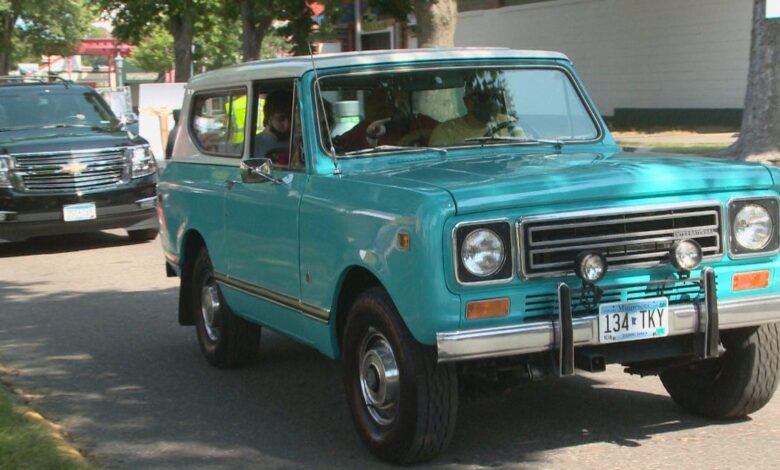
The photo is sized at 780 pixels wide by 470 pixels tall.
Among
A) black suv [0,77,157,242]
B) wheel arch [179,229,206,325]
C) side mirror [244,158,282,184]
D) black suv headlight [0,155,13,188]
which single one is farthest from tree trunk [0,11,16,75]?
side mirror [244,158,282,184]

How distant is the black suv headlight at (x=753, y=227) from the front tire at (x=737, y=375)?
450 mm

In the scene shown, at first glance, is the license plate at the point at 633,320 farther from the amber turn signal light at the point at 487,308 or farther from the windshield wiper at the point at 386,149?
the windshield wiper at the point at 386,149

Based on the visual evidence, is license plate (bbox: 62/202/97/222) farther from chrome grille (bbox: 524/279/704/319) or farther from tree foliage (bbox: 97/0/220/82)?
tree foliage (bbox: 97/0/220/82)

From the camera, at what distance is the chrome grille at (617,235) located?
17.2 ft

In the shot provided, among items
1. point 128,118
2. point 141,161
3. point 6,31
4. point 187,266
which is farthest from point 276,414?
point 6,31

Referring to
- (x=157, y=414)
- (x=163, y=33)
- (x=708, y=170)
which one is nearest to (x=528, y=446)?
(x=708, y=170)

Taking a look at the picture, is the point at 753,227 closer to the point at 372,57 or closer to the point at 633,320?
the point at 633,320

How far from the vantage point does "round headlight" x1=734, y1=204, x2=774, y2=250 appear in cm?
559

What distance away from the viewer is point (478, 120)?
678cm

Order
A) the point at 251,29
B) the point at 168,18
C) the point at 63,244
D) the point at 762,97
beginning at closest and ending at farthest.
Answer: the point at 63,244
the point at 762,97
the point at 251,29
the point at 168,18

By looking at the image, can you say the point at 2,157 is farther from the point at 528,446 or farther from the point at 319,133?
the point at 528,446

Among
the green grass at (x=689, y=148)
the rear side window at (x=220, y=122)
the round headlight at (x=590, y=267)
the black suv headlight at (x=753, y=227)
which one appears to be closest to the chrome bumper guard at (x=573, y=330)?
the round headlight at (x=590, y=267)

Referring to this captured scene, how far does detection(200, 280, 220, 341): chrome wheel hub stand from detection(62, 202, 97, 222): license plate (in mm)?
6572

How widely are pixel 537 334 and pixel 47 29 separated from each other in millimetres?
58505
